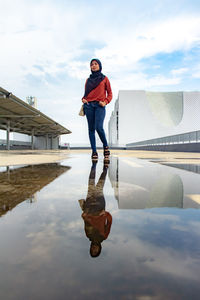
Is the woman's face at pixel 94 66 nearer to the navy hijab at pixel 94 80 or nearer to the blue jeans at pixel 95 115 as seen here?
the navy hijab at pixel 94 80

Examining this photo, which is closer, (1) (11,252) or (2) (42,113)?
(1) (11,252)

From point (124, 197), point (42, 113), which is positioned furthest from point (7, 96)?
point (124, 197)

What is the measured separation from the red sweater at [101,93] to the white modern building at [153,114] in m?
56.8

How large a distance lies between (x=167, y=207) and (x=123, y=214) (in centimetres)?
25

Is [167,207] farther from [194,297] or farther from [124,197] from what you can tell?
[194,297]

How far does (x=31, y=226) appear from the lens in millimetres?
756

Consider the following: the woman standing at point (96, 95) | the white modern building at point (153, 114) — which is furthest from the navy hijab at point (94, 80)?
the white modern building at point (153, 114)

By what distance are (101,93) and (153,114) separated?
201 feet

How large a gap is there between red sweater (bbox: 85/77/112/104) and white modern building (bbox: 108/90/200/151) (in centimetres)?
5685

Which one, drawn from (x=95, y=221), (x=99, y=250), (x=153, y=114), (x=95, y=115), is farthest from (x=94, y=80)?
(x=153, y=114)

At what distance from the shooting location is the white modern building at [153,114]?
201 ft

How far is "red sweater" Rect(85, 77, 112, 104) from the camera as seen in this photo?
446 cm

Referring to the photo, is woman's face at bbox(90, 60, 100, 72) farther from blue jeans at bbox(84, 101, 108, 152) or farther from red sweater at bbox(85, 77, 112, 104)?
blue jeans at bbox(84, 101, 108, 152)

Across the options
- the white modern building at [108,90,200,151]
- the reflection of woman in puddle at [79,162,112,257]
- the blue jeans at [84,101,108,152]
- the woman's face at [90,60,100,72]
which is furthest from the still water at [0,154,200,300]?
the white modern building at [108,90,200,151]
